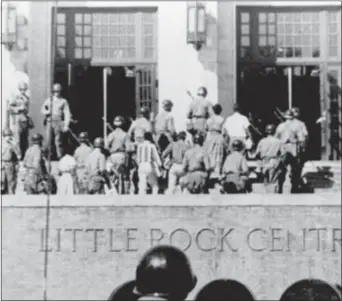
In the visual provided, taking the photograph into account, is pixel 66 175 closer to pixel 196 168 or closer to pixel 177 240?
pixel 177 240

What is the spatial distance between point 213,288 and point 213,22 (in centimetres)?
758

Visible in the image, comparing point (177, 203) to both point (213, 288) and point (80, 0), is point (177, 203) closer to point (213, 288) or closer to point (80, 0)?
point (213, 288)

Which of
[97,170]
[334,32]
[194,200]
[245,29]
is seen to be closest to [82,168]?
[97,170]

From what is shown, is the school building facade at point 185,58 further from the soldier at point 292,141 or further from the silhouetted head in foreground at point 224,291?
the silhouetted head in foreground at point 224,291

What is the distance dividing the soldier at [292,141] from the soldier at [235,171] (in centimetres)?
97

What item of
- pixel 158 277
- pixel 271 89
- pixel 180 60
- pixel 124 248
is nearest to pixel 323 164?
pixel 271 89

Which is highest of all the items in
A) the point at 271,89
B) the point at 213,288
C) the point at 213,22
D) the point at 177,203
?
the point at 213,22

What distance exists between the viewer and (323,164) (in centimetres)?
2122

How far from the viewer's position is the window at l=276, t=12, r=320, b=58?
935 inches

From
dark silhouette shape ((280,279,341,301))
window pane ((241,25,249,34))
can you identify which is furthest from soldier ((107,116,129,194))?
window pane ((241,25,249,34))

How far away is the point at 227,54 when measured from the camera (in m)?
23.0

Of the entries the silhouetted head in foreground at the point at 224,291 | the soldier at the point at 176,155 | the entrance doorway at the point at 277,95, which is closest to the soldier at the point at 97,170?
the soldier at the point at 176,155

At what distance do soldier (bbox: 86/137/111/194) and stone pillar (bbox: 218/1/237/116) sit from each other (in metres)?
5.82

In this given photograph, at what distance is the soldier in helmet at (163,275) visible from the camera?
326 centimetres
